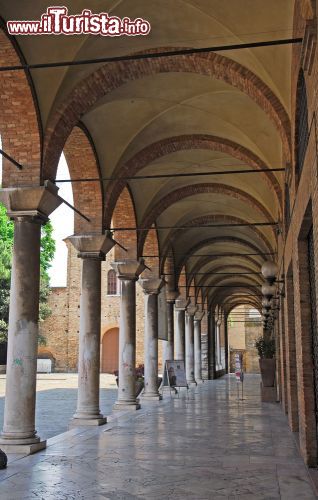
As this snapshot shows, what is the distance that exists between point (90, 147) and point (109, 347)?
83.2ft

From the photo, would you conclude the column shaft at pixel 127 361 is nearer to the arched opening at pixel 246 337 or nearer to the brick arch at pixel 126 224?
the brick arch at pixel 126 224

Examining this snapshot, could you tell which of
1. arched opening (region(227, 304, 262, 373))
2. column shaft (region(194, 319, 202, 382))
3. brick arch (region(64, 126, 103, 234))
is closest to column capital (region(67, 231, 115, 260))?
brick arch (region(64, 126, 103, 234))

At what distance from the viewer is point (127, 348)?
1395 centimetres

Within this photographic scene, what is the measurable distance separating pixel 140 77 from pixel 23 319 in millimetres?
4603

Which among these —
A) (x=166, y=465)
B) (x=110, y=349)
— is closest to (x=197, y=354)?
Result: (x=110, y=349)

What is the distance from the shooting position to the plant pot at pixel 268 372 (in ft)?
54.6

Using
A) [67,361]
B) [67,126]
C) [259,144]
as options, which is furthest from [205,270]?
[67,126]

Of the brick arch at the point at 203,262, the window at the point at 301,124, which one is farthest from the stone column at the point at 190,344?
the window at the point at 301,124

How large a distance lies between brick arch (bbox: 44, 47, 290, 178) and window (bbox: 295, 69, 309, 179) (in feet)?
2.26

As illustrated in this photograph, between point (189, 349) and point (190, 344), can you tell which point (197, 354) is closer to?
point (190, 344)

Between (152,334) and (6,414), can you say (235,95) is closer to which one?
(6,414)

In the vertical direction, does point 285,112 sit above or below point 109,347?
above

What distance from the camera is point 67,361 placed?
3547 centimetres

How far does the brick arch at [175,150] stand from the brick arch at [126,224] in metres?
2.17
